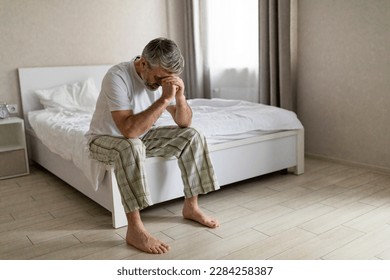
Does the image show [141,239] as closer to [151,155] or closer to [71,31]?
[151,155]

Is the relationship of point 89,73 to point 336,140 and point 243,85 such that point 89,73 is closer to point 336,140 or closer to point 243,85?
point 243,85

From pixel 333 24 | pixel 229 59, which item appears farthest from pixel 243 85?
pixel 333 24

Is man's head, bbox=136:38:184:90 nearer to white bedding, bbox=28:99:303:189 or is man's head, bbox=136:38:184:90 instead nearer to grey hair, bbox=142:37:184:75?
grey hair, bbox=142:37:184:75

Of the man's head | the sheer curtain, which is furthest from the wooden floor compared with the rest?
the sheer curtain

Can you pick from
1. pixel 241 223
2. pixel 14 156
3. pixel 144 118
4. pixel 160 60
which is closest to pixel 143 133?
pixel 144 118

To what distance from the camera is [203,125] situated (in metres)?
2.49

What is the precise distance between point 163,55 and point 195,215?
861 millimetres

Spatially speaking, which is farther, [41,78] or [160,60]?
[41,78]

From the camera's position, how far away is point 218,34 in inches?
163

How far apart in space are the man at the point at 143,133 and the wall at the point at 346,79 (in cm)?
155

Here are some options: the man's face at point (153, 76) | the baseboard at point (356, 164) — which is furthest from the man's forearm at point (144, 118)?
the baseboard at point (356, 164)

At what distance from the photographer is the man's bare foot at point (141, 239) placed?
6.06 ft

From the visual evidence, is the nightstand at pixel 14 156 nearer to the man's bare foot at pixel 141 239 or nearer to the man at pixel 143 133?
the man at pixel 143 133

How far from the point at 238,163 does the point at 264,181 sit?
1.09 ft
